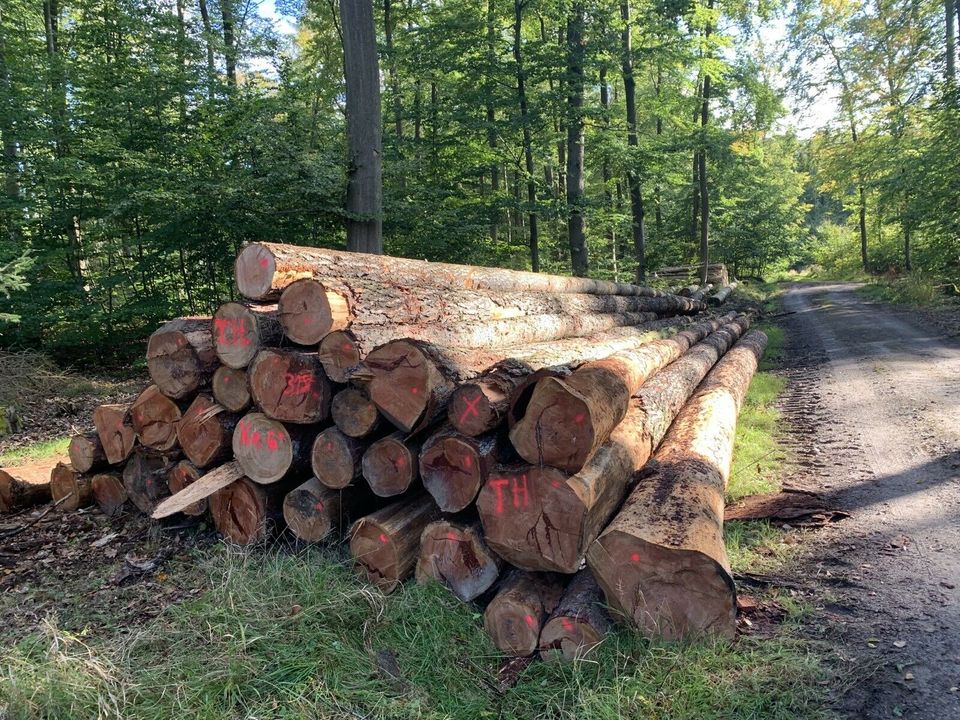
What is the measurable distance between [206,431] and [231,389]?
1.21 feet

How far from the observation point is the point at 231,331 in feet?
12.5

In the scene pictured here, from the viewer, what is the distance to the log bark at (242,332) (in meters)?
3.74

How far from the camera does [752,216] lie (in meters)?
30.7

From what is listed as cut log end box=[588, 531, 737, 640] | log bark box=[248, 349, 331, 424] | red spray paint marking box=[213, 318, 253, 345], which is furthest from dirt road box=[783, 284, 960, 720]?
red spray paint marking box=[213, 318, 253, 345]

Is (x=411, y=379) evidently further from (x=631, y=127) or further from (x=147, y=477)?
(x=631, y=127)

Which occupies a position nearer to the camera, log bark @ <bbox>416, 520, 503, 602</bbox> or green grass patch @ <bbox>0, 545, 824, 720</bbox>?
green grass patch @ <bbox>0, 545, 824, 720</bbox>

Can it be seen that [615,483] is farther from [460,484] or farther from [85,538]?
[85,538]

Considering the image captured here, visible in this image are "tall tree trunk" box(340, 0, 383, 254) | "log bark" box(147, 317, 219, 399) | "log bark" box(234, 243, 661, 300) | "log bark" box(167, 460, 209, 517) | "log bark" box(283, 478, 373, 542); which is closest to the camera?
"log bark" box(283, 478, 373, 542)

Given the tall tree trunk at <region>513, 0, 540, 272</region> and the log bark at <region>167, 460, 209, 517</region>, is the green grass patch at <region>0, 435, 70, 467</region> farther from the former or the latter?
the tall tree trunk at <region>513, 0, 540, 272</region>

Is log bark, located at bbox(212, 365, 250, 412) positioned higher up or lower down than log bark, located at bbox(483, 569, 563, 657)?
higher up

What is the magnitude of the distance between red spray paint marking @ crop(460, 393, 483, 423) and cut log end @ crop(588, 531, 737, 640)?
933mm

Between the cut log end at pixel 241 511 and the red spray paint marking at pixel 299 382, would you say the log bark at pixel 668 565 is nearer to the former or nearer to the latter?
the red spray paint marking at pixel 299 382

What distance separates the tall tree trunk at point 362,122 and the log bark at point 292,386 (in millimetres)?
6524

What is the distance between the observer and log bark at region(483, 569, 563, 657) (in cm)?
286
